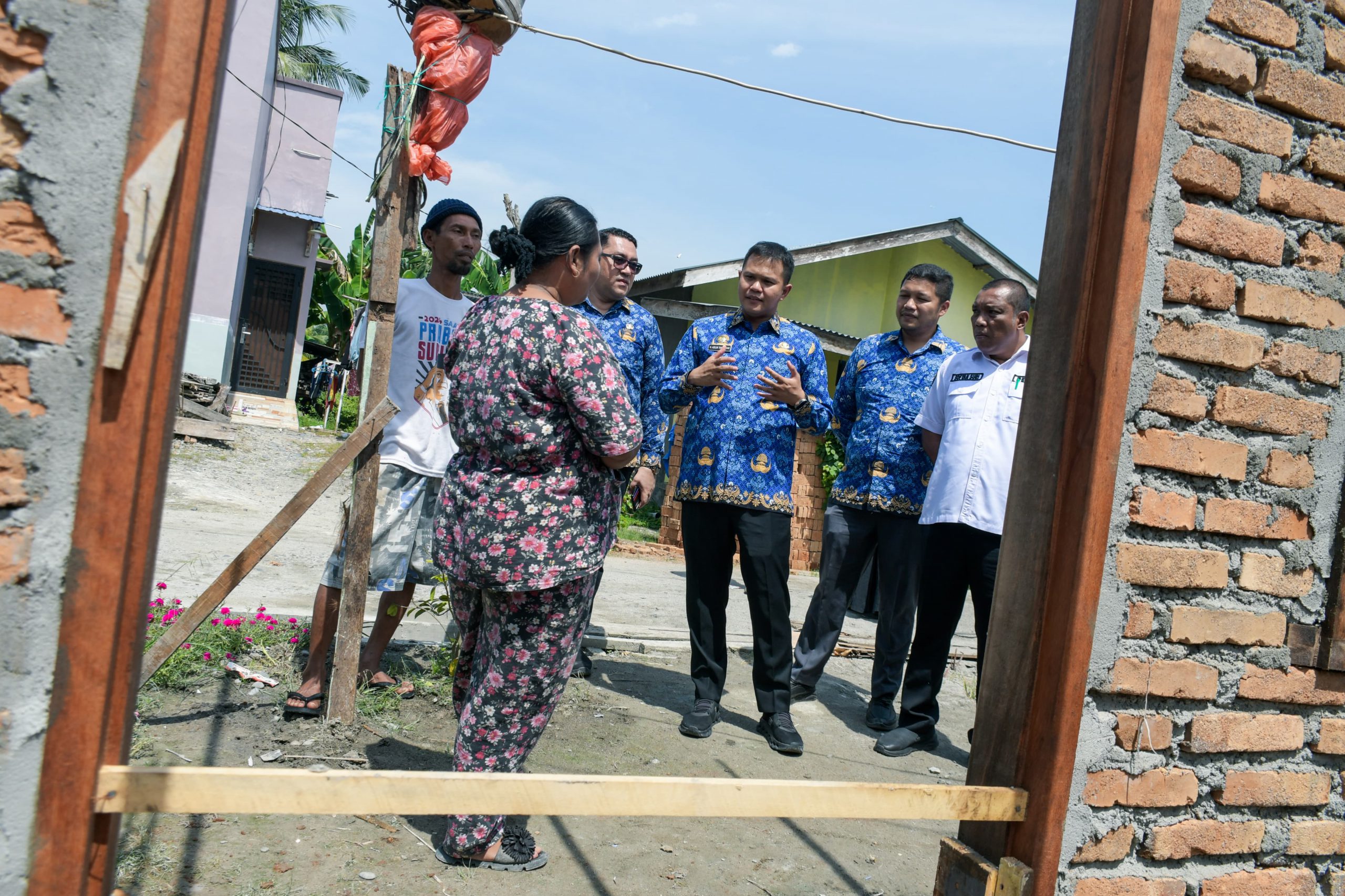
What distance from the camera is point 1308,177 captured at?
2365 mm

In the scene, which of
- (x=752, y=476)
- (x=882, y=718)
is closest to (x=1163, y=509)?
(x=752, y=476)

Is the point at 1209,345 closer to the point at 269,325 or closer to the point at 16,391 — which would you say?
the point at 16,391

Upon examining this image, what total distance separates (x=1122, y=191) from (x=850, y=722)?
320cm

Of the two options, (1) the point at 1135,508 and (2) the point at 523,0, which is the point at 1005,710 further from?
(2) the point at 523,0

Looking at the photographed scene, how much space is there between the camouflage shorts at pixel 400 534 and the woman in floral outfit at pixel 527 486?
3.54 feet

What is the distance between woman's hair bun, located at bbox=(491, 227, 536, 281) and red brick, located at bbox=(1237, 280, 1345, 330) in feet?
6.09

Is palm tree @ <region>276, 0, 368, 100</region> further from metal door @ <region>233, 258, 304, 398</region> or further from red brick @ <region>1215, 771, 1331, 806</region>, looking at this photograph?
red brick @ <region>1215, 771, 1331, 806</region>

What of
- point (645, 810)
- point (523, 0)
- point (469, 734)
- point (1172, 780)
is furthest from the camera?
point (523, 0)

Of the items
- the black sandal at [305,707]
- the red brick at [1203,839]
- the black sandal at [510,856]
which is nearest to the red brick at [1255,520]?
the red brick at [1203,839]

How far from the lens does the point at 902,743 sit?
14.0 feet

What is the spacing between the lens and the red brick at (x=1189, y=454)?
2.21m

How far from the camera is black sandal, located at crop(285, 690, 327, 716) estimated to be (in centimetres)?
367

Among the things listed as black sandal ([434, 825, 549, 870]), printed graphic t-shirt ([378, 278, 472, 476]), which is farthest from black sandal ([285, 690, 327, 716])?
black sandal ([434, 825, 549, 870])

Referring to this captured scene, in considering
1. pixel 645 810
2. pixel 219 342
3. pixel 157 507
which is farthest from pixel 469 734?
pixel 219 342
